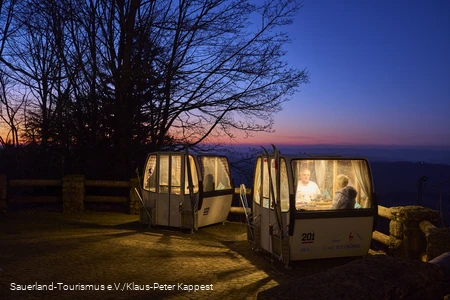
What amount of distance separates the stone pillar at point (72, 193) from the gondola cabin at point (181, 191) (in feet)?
12.0

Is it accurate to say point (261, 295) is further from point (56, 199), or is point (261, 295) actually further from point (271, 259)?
point (56, 199)

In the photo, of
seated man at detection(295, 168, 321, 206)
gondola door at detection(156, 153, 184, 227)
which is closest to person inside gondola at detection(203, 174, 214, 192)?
gondola door at detection(156, 153, 184, 227)

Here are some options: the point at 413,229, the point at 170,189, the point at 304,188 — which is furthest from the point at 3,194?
the point at 413,229

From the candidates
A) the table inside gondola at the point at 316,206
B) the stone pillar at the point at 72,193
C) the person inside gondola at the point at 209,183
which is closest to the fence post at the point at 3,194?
the stone pillar at the point at 72,193

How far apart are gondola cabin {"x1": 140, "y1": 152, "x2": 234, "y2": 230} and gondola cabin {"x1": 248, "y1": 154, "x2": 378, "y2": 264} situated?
349 cm

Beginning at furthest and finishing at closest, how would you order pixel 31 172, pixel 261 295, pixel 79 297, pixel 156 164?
pixel 31 172, pixel 156 164, pixel 79 297, pixel 261 295

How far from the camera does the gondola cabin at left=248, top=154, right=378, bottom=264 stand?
29.5 ft

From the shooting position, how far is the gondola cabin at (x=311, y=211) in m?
8.98

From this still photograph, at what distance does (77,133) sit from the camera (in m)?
20.4

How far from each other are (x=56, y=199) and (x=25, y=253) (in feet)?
25.6

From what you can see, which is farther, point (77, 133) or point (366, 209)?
point (77, 133)

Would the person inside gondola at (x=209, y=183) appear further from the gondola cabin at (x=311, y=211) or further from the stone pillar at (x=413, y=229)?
the stone pillar at (x=413, y=229)

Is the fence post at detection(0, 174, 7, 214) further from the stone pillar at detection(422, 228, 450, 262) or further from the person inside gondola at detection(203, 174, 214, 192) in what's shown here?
the stone pillar at detection(422, 228, 450, 262)

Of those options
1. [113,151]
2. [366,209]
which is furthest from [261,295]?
[113,151]
